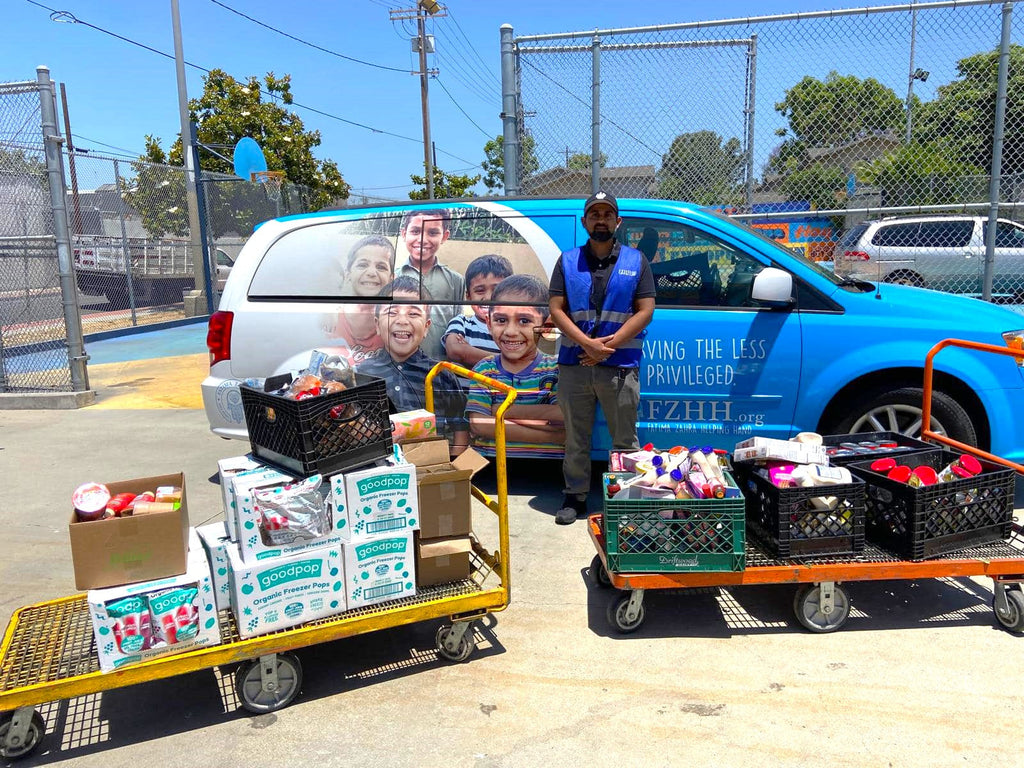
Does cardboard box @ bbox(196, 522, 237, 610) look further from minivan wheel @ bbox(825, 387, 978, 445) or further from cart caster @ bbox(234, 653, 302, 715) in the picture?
minivan wheel @ bbox(825, 387, 978, 445)

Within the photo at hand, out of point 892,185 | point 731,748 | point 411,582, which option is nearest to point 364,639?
point 411,582

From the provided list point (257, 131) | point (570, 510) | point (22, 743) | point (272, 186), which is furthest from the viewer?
point (257, 131)

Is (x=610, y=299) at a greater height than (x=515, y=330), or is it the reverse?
(x=610, y=299)

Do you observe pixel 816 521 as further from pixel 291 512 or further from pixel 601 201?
pixel 291 512

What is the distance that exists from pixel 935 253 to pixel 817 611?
921 centimetres

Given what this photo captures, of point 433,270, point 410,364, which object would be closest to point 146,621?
point 410,364

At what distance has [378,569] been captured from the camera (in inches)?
126

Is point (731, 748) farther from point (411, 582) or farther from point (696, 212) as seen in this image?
point (696, 212)

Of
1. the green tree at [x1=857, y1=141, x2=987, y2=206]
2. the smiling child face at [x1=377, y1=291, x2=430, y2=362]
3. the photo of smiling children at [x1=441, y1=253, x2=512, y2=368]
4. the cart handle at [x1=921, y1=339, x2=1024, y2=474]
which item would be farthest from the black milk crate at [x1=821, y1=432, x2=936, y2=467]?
the green tree at [x1=857, y1=141, x2=987, y2=206]

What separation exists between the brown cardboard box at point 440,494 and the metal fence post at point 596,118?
4.13 meters


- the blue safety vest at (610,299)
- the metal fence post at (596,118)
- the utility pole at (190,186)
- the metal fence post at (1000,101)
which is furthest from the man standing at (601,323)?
the utility pole at (190,186)

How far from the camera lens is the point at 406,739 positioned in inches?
112

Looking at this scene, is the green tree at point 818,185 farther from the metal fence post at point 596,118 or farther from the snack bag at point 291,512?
the snack bag at point 291,512

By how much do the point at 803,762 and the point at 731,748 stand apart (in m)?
0.24
